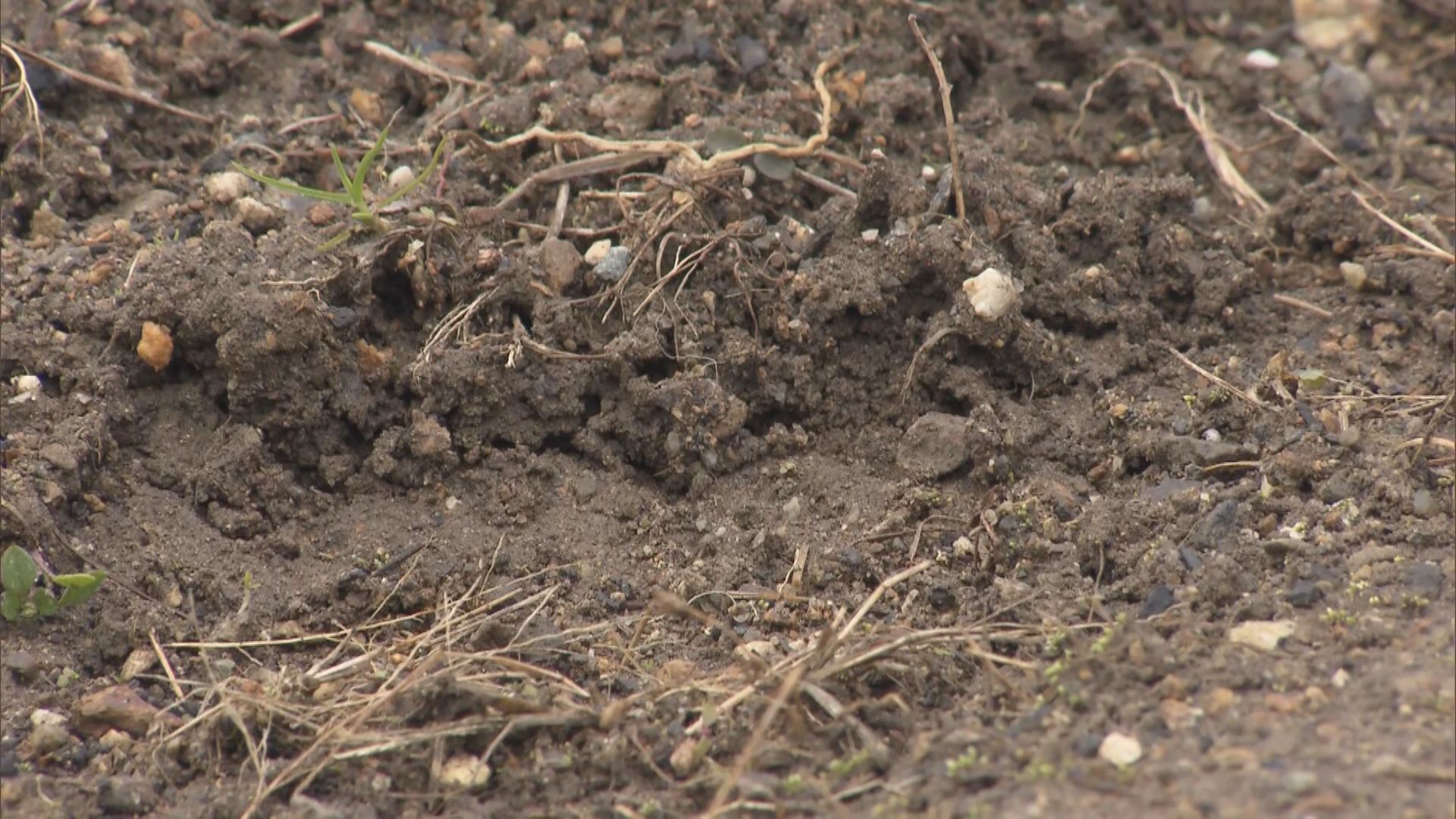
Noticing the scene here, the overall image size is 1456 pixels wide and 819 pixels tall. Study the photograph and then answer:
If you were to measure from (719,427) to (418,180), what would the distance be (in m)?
0.84

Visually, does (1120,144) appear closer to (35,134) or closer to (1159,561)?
(1159,561)

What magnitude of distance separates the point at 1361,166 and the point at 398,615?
2620mm

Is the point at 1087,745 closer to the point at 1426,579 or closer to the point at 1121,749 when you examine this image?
the point at 1121,749

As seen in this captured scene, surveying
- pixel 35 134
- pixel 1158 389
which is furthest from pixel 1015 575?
pixel 35 134

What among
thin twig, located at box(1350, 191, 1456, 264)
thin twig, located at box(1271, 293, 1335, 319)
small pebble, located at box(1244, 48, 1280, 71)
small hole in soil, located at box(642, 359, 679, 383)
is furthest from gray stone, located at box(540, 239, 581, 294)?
small pebble, located at box(1244, 48, 1280, 71)

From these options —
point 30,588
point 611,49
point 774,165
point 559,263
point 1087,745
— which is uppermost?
→ point 611,49

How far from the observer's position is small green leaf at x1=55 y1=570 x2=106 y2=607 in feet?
7.68

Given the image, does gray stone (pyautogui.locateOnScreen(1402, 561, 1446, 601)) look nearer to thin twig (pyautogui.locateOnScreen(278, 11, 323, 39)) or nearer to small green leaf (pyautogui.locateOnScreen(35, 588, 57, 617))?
small green leaf (pyautogui.locateOnScreen(35, 588, 57, 617))

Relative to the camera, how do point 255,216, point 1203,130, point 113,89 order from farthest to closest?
point 1203,130 → point 113,89 → point 255,216

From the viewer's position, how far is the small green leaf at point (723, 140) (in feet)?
9.84

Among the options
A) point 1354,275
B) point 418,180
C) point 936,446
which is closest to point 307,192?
point 418,180

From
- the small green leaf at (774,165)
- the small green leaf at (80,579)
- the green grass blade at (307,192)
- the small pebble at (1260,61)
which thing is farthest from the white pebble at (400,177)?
the small pebble at (1260,61)

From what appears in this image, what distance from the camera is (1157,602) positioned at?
2219 mm

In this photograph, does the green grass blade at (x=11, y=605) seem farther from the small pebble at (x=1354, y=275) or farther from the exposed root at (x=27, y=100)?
the small pebble at (x=1354, y=275)
